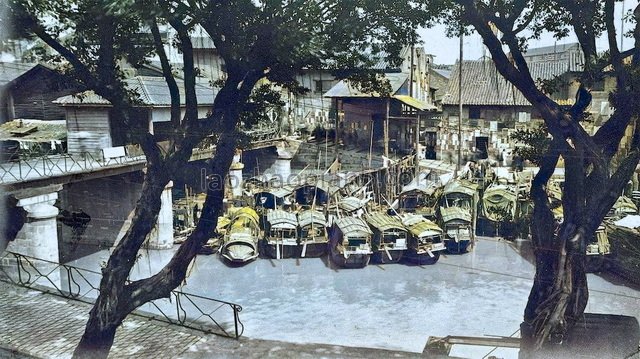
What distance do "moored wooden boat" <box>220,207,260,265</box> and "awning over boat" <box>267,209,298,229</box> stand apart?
0.44 meters

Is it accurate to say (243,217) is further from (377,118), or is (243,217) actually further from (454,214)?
(454,214)

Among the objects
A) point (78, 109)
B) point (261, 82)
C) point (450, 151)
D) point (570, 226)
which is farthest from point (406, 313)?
point (450, 151)

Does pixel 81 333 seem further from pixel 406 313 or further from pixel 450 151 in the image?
pixel 450 151

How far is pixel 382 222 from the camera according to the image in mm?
15312

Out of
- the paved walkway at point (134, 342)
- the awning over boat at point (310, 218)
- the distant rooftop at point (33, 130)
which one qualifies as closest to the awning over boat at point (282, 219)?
the awning over boat at point (310, 218)

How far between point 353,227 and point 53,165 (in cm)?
788

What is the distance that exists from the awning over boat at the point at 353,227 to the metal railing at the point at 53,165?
23.1 ft

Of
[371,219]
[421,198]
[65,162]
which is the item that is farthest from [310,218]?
[65,162]

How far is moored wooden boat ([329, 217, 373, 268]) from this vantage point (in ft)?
44.1

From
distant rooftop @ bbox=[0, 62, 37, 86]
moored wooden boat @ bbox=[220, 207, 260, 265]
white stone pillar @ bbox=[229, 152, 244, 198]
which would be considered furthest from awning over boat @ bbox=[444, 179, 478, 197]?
distant rooftop @ bbox=[0, 62, 37, 86]

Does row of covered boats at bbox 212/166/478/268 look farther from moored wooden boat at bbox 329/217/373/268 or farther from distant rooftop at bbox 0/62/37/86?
distant rooftop at bbox 0/62/37/86

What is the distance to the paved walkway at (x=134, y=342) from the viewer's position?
6.41 m

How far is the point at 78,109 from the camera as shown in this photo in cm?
827

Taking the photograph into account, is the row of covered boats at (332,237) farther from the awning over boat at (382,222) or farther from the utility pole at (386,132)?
the utility pole at (386,132)
